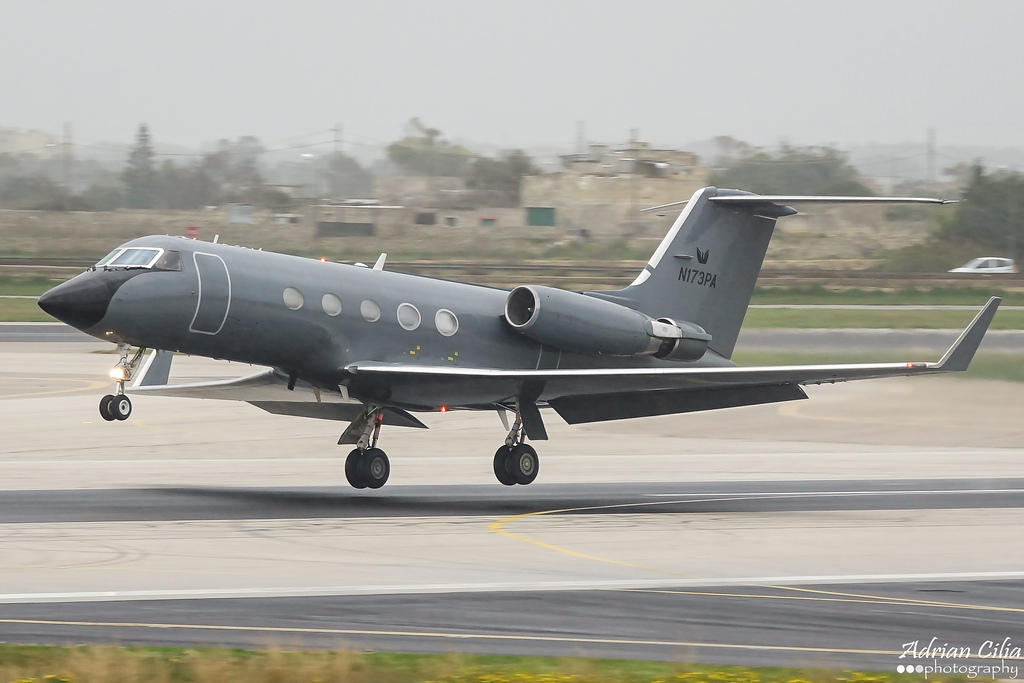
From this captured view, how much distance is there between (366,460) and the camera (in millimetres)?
20828

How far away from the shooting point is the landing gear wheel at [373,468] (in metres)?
20.8

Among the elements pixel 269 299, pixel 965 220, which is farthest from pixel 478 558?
pixel 965 220

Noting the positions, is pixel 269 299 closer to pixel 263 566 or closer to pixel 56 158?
pixel 263 566

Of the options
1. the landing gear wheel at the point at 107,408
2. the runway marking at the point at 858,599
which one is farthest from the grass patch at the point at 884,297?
the runway marking at the point at 858,599

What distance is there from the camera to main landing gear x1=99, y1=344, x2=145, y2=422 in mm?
17641

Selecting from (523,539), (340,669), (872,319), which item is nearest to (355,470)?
(523,539)

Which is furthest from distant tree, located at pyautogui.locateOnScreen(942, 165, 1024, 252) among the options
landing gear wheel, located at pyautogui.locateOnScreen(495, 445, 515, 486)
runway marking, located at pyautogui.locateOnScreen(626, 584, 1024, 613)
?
runway marking, located at pyautogui.locateOnScreen(626, 584, 1024, 613)

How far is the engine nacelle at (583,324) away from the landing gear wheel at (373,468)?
10.3ft

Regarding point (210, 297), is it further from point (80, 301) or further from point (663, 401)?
point (663, 401)

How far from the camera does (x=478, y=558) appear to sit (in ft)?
48.9

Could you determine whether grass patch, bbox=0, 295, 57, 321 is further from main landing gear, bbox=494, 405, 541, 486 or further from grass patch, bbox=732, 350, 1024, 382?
main landing gear, bbox=494, 405, 541, 486

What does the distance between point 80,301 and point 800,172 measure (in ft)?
245

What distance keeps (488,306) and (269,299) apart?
4.09 m

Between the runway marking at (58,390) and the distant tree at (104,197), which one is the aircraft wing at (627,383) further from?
the distant tree at (104,197)
